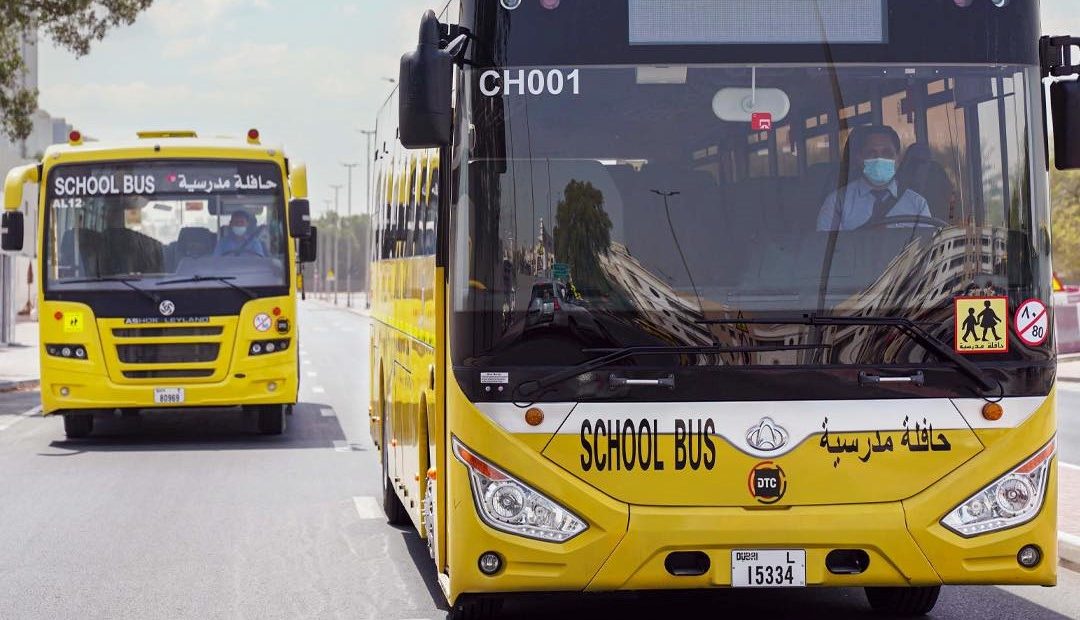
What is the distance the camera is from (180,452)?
1653 cm

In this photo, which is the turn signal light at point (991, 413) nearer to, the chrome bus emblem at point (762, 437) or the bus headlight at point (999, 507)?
the bus headlight at point (999, 507)

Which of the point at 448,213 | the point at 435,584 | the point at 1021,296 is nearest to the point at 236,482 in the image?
the point at 435,584

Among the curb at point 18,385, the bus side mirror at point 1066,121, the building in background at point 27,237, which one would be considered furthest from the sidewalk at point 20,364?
the bus side mirror at point 1066,121

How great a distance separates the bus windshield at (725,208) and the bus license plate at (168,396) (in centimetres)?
1096

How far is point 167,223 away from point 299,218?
1.38 metres

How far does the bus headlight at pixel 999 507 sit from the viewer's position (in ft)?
21.8

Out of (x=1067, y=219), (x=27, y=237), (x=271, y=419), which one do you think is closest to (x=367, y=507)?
(x=271, y=419)

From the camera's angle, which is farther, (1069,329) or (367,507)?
(1069,329)

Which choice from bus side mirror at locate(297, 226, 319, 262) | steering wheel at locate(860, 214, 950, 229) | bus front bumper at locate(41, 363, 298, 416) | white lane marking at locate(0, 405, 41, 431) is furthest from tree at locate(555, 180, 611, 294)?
white lane marking at locate(0, 405, 41, 431)

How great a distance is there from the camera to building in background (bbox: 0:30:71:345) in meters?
39.6

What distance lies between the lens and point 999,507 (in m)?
6.66

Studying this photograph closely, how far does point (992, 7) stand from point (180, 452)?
37.0ft

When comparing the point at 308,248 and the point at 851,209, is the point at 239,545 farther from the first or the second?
the point at 308,248

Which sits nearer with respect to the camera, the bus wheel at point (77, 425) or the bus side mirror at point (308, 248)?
the bus wheel at point (77, 425)
